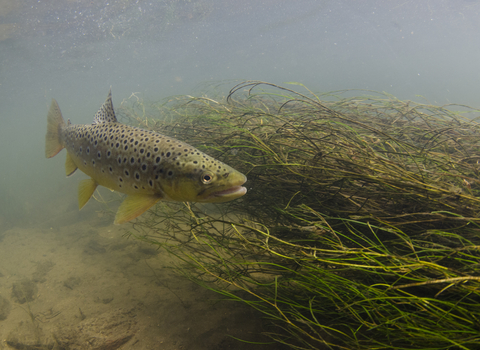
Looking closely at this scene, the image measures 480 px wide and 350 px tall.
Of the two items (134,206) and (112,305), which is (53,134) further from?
(112,305)

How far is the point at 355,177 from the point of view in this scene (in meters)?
2.62

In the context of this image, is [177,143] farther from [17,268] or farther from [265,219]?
[17,268]

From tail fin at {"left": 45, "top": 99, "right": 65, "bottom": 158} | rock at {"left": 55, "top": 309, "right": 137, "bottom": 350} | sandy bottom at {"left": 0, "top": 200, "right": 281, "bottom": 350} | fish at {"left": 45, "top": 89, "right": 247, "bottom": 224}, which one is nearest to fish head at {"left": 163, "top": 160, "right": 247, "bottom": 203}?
fish at {"left": 45, "top": 89, "right": 247, "bottom": 224}

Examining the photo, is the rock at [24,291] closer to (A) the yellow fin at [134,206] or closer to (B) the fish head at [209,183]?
(A) the yellow fin at [134,206]

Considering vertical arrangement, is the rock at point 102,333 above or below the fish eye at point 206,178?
below

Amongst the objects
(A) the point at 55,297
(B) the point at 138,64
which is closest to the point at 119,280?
(A) the point at 55,297

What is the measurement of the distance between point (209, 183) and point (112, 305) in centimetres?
318

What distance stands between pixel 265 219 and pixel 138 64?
74.1 m

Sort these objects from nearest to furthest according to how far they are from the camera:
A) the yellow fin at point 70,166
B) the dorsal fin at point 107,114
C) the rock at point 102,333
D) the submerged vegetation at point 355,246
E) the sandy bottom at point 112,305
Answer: the submerged vegetation at point 355,246 < the sandy bottom at point 112,305 < the rock at point 102,333 < the dorsal fin at point 107,114 < the yellow fin at point 70,166

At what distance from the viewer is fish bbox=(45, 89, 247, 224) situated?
2.48 m

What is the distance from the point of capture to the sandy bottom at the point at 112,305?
287cm

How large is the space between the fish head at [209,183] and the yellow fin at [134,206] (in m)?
0.33

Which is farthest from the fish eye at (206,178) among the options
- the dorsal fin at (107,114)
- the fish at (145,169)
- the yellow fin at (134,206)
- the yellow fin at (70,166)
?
the yellow fin at (70,166)

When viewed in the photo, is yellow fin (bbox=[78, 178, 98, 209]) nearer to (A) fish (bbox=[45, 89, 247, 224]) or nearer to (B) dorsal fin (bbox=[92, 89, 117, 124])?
(A) fish (bbox=[45, 89, 247, 224])
